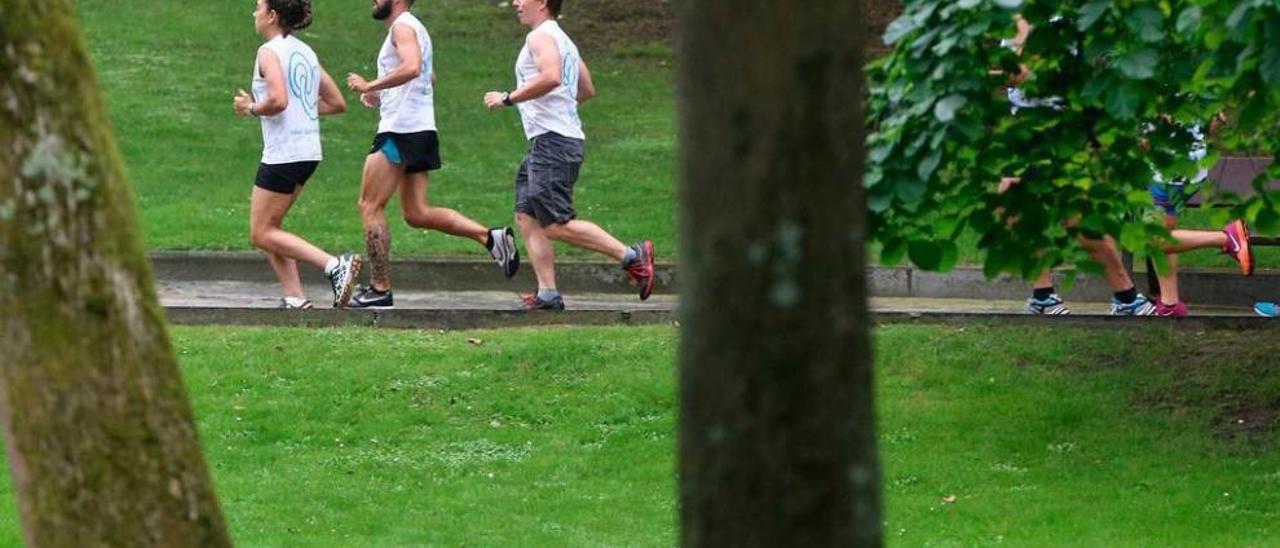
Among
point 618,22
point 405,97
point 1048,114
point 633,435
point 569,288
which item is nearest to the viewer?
point 1048,114

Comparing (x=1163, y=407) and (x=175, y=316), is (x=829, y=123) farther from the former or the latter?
(x=175, y=316)

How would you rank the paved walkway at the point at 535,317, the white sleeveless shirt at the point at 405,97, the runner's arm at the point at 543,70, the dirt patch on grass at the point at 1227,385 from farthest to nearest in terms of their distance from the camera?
1. the white sleeveless shirt at the point at 405,97
2. the runner's arm at the point at 543,70
3. the paved walkway at the point at 535,317
4. the dirt patch on grass at the point at 1227,385

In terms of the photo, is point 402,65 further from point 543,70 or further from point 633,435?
point 633,435

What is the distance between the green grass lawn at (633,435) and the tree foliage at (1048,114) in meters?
1.15

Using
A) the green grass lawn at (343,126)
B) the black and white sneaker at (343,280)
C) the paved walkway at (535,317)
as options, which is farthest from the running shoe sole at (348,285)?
the green grass lawn at (343,126)

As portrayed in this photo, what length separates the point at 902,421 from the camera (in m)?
9.40

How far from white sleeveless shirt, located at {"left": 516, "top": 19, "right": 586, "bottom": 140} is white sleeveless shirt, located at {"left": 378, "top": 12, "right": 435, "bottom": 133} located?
0.57 meters

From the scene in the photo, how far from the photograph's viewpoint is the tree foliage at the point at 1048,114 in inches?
259

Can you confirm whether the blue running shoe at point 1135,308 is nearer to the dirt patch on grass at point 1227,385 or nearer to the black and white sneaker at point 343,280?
the dirt patch on grass at point 1227,385

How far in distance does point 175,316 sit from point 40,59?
21.7 ft

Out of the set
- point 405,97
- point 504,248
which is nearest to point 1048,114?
point 405,97

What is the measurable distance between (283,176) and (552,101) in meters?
1.52

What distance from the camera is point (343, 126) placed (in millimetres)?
18922

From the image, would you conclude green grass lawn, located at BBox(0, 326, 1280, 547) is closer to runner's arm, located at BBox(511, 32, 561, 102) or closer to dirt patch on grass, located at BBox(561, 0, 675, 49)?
runner's arm, located at BBox(511, 32, 561, 102)
